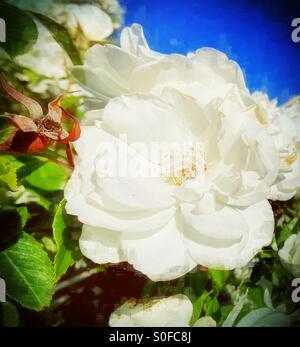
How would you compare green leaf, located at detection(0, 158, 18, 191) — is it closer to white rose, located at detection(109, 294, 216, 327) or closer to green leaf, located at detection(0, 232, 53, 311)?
green leaf, located at detection(0, 232, 53, 311)

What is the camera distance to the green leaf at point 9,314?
911mm

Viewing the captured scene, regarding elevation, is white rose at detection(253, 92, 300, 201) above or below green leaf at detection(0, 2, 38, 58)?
below

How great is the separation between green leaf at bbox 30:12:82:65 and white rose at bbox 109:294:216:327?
48 centimetres

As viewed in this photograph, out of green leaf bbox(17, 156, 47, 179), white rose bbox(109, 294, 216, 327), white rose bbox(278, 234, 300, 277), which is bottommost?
white rose bbox(109, 294, 216, 327)

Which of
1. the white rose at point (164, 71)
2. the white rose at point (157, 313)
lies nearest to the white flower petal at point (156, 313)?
the white rose at point (157, 313)

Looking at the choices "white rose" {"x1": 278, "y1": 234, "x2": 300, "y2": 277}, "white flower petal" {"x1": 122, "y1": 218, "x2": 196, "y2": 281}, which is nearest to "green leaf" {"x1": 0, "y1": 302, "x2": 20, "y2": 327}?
"white flower petal" {"x1": 122, "y1": 218, "x2": 196, "y2": 281}

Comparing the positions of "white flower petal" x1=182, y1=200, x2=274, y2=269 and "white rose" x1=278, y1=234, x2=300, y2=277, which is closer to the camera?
"white flower petal" x1=182, y1=200, x2=274, y2=269

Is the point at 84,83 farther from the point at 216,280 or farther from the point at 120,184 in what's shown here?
the point at 216,280

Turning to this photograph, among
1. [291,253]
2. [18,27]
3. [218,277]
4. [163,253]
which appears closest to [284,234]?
[291,253]

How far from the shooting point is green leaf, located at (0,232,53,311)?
33.2 inches

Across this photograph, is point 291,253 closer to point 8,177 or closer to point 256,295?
point 256,295

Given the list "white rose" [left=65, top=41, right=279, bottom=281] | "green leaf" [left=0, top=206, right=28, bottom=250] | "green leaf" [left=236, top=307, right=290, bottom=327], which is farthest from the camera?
"green leaf" [left=236, top=307, right=290, bottom=327]

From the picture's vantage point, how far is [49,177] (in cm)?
85

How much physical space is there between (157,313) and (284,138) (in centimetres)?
41
